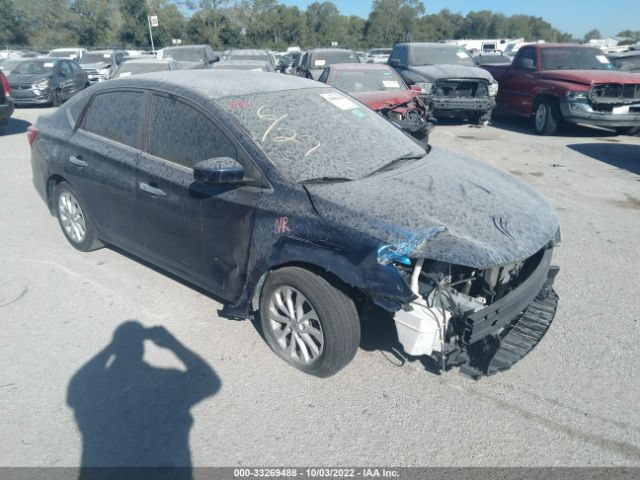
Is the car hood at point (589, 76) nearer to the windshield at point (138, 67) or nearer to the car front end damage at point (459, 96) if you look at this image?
the car front end damage at point (459, 96)

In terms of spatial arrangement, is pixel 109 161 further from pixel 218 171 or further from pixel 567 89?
pixel 567 89

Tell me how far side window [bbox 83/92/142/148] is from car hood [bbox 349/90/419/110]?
191 inches

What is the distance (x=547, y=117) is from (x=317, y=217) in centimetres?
967

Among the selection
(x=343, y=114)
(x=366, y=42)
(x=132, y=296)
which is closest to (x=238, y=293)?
(x=132, y=296)

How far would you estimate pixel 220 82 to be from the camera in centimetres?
380

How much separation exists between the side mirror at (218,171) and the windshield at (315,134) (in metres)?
0.24

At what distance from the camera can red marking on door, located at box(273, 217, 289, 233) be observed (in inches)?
118

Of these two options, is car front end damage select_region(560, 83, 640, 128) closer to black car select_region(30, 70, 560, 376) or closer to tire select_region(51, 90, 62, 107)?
black car select_region(30, 70, 560, 376)

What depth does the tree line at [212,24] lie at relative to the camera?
186 feet

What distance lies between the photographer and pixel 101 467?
2514 millimetres

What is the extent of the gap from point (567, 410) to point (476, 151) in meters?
7.23

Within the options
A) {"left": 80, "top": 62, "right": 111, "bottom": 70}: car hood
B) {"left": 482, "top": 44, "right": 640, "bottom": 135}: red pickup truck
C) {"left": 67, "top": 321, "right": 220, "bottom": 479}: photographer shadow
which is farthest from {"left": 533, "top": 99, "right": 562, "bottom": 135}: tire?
{"left": 80, "top": 62, "right": 111, "bottom": 70}: car hood

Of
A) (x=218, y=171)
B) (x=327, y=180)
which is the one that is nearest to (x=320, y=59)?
(x=327, y=180)

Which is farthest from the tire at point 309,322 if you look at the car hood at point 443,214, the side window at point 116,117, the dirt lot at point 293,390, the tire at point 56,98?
the tire at point 56,98
